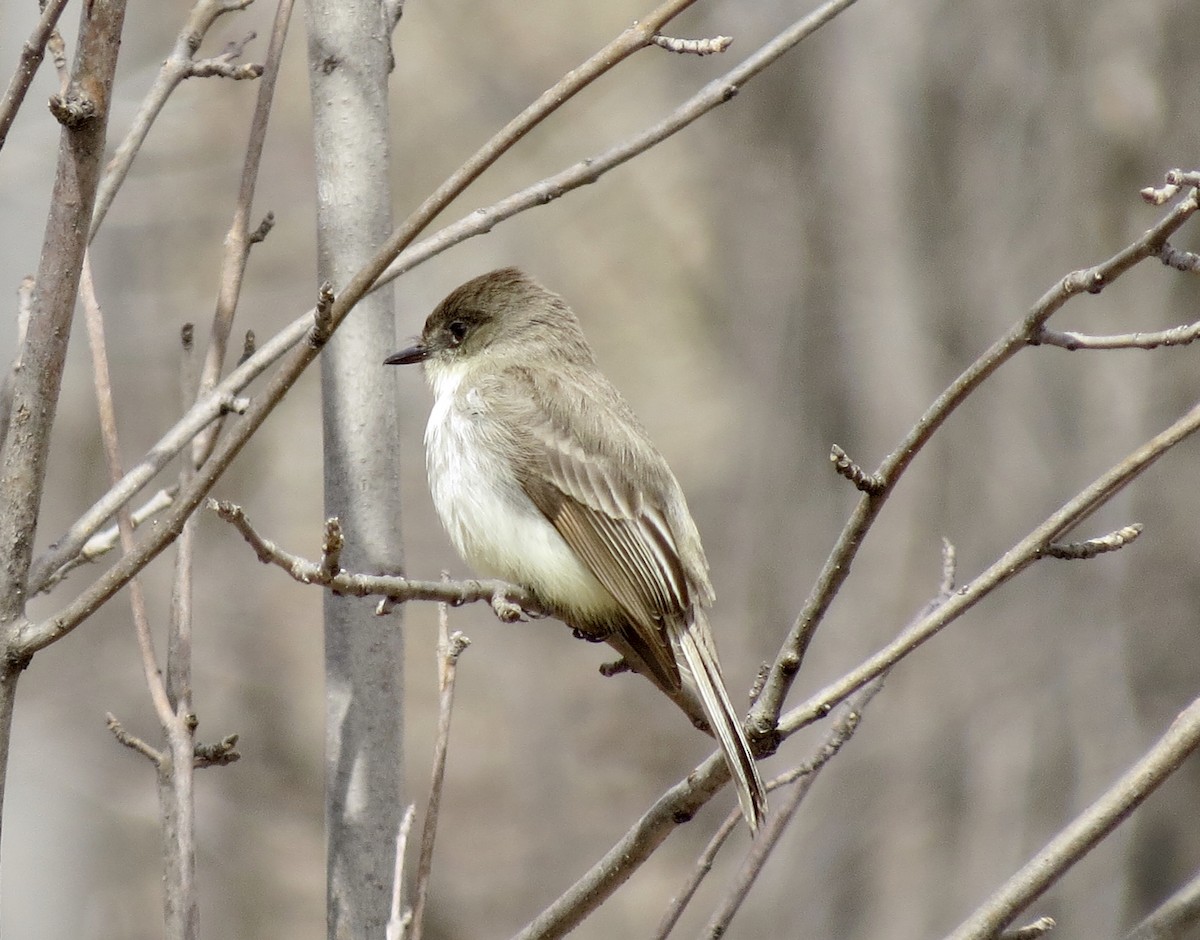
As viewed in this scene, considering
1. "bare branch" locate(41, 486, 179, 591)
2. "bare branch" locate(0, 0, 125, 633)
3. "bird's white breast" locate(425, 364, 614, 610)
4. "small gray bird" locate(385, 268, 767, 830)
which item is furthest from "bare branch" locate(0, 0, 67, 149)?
"bird's white breast" locate(425, 364, 614, 610)

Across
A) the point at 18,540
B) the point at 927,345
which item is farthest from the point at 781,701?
the point at 927,345

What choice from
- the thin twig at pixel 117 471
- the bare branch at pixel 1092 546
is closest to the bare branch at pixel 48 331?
the thin twig at pixel 117 471

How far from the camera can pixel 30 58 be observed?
220 cm

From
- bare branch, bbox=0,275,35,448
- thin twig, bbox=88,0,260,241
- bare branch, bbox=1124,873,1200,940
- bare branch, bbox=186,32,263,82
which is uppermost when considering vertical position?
bare branch, bbox=186,32,263,82

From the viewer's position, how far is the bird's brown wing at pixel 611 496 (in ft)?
12.4

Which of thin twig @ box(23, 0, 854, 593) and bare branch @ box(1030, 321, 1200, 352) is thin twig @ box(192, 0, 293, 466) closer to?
thin twig @ box(23, 0, 854, 593)

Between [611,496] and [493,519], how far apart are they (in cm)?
34

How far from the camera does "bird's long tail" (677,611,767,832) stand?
2629 mm

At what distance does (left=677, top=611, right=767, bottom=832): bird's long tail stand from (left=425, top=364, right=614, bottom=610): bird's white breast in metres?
0.28

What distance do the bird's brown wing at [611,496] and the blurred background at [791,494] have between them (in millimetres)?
3355

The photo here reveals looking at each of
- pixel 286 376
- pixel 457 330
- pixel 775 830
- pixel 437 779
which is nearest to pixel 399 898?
pixel 437 779

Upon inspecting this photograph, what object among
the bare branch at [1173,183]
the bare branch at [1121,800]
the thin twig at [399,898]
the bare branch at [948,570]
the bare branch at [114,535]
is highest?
the bare branch at [114,535]

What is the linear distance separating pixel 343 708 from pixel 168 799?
462 mm

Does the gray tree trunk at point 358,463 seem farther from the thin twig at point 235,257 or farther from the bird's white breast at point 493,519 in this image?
the bird's white breast at point 493,519
